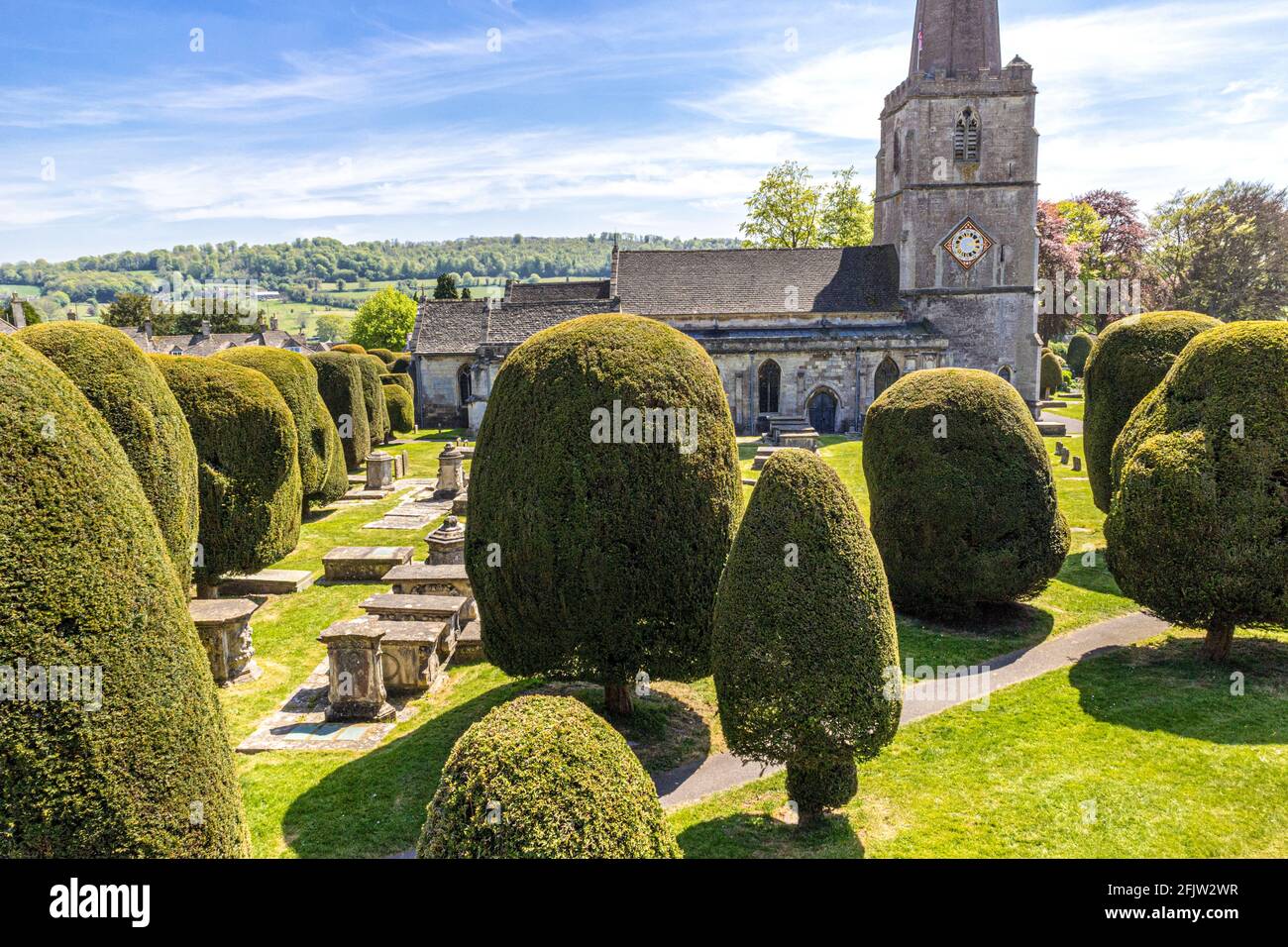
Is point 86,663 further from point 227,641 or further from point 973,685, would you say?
point 973,685

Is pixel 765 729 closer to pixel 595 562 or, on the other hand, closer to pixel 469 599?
pixel 595 562

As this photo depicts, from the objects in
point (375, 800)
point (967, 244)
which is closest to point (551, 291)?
point (967, 244)

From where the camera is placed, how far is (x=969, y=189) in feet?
150

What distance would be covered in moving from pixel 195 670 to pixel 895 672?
282 inches

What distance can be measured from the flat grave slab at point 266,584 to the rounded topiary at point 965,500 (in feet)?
44.8

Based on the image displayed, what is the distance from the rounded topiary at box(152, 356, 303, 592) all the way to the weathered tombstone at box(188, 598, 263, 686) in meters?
2.31

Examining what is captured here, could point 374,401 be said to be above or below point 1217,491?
above

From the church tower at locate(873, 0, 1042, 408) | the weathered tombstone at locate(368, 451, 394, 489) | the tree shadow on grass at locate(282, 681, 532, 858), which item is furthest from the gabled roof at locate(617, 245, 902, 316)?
the tree shadow on grass at locate(282, 681, 532, 858)

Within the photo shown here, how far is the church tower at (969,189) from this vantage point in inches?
1746

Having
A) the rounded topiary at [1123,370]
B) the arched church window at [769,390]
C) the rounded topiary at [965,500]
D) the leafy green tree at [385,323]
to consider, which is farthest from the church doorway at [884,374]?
the leafy green tree at [385,323]

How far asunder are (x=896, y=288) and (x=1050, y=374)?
1667 centimetres

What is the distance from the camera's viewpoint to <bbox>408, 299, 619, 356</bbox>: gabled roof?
46469 mm

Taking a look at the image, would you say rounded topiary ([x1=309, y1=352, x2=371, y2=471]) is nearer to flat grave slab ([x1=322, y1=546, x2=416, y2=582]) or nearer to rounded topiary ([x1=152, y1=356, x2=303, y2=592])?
flat grave slab ([x1=322, y1=546, x2=416, y2=582])

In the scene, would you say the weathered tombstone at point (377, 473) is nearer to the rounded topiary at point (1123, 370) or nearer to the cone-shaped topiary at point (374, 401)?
the cone-shaped topiary at point (374, 401)
